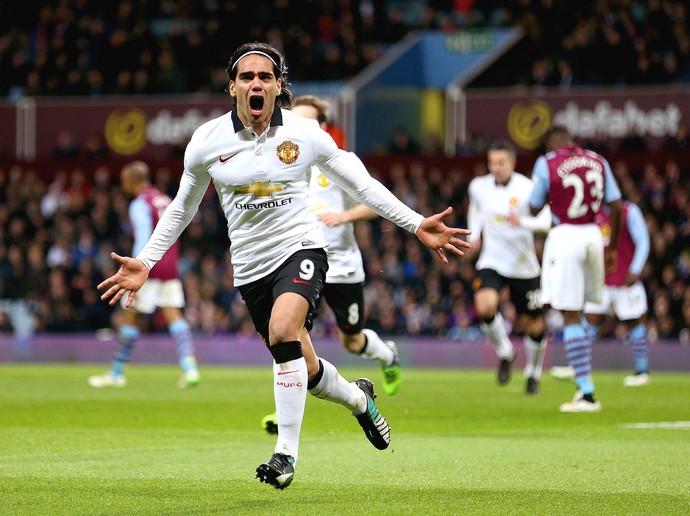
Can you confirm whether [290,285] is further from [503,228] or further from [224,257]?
[224,257]

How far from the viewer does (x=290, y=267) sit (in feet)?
21.1

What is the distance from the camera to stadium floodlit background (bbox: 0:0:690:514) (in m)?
11.3

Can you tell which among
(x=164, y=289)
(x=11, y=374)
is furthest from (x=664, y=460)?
(x=11, y=374)

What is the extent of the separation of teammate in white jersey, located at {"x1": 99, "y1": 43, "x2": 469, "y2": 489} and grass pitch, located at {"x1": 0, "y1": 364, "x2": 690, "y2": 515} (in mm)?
719

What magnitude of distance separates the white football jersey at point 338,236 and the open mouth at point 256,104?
378cm

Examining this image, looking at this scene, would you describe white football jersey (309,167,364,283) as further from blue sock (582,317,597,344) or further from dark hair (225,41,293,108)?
dark hair (225,41,293,108)

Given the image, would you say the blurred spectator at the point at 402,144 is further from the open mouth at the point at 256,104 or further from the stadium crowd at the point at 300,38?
the open mouth at the point at 256,104

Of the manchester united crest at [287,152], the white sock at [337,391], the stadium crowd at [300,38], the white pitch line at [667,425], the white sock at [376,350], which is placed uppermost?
the stadium crowd at [300,38]

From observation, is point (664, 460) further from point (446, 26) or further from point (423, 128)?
point (446, 26)

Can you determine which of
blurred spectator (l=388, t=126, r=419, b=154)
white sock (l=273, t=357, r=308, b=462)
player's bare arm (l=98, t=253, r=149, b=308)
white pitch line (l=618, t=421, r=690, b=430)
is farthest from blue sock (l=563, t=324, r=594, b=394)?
blurred spectator (l=388, t=126, r=419, b=154)

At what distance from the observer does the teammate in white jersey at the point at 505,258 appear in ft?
42.2

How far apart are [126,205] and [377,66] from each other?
18.0ft

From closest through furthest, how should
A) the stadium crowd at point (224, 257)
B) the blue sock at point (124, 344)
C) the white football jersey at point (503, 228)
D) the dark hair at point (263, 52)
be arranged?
the dark hair at point (263, 52), the white football jersey at point (503, 228), the blue sock at point (124, 344), the stadium crowd at point (224, 257)

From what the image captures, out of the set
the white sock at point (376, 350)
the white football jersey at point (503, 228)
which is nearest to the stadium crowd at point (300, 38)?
the white football jersey at point (503, 228)
